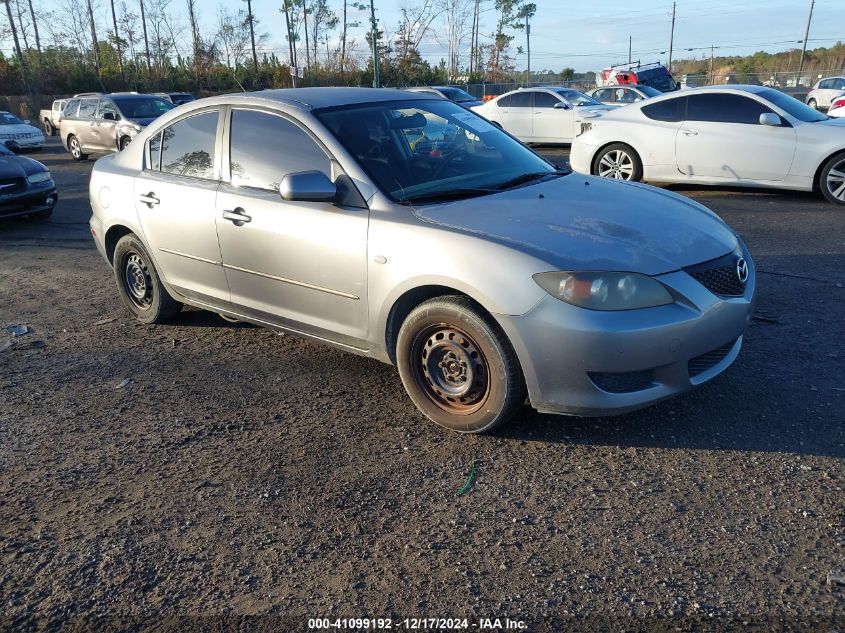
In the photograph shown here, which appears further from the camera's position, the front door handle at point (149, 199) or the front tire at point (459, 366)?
the front door handle at point (149, 199)

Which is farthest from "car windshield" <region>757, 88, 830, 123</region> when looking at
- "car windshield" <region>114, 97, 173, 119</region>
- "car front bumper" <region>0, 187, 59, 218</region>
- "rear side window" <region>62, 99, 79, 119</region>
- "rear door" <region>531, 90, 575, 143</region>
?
"rear side window" <region>62, 99, 79, 119</region>

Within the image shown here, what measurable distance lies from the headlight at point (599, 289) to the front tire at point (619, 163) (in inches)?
299

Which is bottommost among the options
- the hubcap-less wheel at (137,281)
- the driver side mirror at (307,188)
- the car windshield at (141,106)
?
the hubcap-less wheel at (137,281)

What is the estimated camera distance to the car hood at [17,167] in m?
10.3

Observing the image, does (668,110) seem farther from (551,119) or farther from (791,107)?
(551,119)

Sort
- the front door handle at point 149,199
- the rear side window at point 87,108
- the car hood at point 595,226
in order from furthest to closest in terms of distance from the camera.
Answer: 1. the rear side window at point 87,108
2. the front door handle at point 149,199
3. the car hood at point 595,226

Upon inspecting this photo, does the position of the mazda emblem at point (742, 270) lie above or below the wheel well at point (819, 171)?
above

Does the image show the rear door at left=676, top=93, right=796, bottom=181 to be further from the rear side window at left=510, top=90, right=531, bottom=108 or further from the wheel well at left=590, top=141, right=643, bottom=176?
the rear side window at left=510, top=90, right=531, bottom=108

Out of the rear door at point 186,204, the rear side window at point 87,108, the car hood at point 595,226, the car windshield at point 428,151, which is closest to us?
the car hood at point 595,226

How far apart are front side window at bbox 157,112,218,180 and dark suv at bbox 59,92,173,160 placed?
12.8 metres

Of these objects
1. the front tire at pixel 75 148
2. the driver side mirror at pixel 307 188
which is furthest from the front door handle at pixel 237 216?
the front tire at pixel 75 148

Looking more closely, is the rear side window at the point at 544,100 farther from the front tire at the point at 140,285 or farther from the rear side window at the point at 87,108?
the front tire at the point at 140,285

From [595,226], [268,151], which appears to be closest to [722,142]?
[595,226]

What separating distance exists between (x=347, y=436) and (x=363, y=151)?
1.64 m
